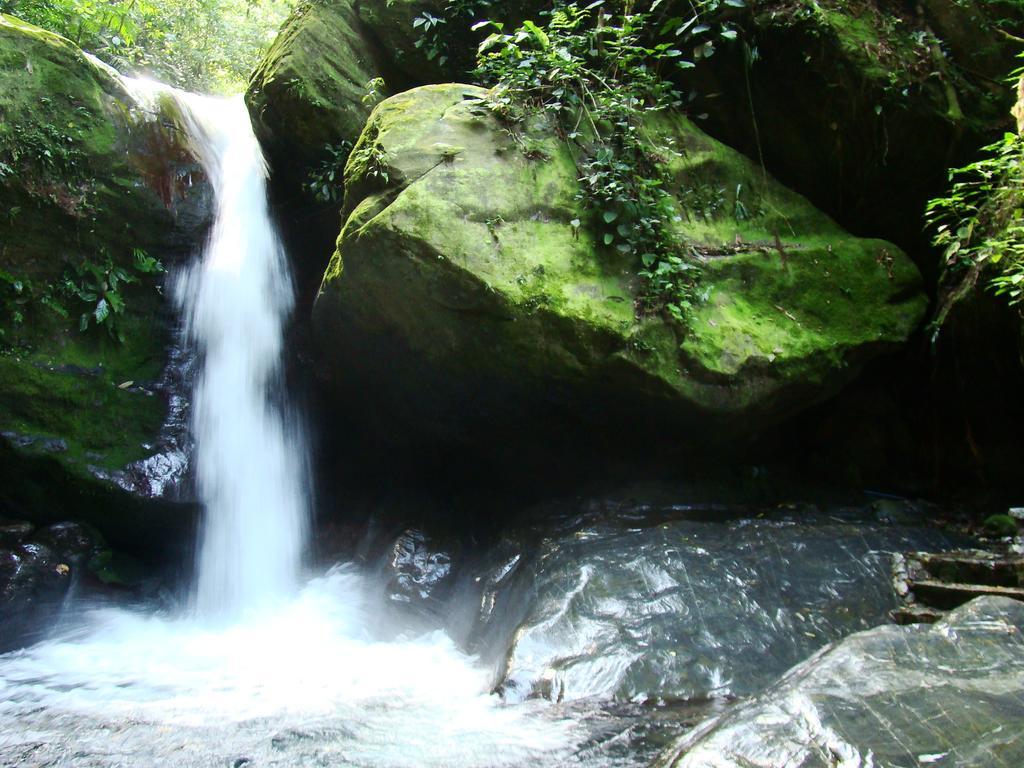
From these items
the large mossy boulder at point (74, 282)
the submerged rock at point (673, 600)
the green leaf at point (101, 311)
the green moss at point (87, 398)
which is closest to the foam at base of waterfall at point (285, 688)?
the submerged rock at point (673, 600)

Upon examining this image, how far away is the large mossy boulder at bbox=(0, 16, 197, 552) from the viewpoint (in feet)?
20.2

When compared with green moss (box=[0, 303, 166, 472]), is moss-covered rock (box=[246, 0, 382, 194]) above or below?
above

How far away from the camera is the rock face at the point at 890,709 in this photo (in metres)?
2.21

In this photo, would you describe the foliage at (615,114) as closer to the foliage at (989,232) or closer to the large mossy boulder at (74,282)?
the foliage at (989,232)

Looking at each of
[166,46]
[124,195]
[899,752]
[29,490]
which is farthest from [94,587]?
[166,46]

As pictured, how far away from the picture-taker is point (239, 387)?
24.4 feet

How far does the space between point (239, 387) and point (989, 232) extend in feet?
24.3

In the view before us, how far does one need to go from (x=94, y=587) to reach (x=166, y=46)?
13.0 m

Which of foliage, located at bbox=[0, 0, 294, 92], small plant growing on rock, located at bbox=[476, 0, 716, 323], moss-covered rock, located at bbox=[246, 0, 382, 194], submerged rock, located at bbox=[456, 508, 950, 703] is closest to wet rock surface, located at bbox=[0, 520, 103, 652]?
submerged rock, located at bbox=[456, 508, 950, 703]

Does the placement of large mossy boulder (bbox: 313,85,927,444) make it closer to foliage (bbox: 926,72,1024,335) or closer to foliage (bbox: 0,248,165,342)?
foliage (bbox: 926,72,1024,335)

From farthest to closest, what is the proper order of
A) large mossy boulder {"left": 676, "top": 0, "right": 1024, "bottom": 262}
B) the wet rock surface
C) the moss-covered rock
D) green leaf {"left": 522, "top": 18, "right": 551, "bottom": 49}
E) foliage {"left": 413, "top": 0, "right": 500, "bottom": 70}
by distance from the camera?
foliage {"left": 413, "top": 0, "right": 500, "bottom": 70} < the moss-covered rock < large mossy boulder {"left": 676, "top": 0, "right": 1024, "bottom": 262} < green leaf {"left": 522, "top": 18, "right": 551, "bottom": 49} < the wet rock surface

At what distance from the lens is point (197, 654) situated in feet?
17.6

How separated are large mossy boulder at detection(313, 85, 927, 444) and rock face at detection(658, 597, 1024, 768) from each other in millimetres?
2736

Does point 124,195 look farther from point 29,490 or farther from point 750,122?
point 750,122
